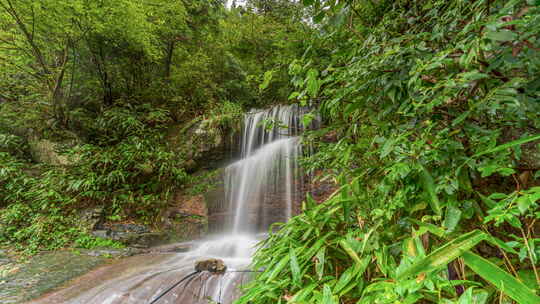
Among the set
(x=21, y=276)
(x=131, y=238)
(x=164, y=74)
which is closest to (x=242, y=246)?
(x=131, y=238)

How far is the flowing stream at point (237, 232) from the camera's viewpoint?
2.16 m

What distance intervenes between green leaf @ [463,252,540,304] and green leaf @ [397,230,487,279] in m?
0.04

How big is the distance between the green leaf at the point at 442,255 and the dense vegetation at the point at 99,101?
282 centimetres

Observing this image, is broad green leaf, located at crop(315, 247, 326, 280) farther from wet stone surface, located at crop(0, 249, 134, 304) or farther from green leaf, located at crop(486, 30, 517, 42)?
wet stone surface, located at crop(0, 249, 134, 304)

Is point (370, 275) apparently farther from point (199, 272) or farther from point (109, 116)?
point (109, 116)

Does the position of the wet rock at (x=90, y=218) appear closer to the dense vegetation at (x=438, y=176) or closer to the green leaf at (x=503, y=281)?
the dense vegetation at (x=438, y=176)

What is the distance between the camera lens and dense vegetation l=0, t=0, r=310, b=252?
380 centimetres

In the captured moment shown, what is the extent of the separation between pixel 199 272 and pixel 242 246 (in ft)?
5.01

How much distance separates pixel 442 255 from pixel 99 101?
7.15 metres

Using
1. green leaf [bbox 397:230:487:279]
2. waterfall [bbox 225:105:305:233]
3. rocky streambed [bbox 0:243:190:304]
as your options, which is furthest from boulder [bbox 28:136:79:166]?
green leaf [bbox 397:230:487:279]

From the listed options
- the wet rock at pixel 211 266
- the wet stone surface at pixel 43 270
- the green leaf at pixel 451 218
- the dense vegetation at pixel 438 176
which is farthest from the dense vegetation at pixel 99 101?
the green leaf at pixel 451 218

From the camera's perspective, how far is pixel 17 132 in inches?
209

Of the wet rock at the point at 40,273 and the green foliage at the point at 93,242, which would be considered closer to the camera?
the wet rock at the point at 40,273

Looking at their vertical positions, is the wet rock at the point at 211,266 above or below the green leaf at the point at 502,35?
below
